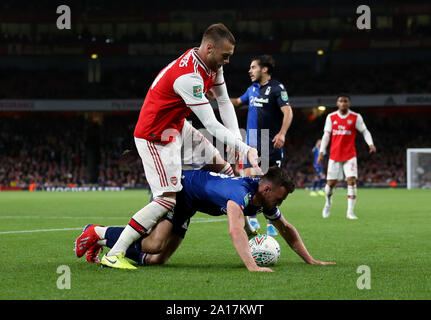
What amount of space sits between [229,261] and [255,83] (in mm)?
3645

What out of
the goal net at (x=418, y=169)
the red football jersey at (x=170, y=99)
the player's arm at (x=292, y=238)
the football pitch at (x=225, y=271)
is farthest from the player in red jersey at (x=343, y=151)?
the goal net at (x=418, y=169)

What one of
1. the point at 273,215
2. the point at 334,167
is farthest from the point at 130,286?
the point at 334,167

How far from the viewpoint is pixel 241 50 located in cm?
4491

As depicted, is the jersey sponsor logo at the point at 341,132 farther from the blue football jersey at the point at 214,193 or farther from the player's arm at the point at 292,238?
the blue football jersey at the point at 214,193

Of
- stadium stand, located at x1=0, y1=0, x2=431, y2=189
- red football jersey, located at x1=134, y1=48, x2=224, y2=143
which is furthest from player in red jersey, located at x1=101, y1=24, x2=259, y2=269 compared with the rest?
stadium stand, located at x1=0, y1=0, x2=431, y2=189

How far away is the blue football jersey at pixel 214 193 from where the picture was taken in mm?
5598

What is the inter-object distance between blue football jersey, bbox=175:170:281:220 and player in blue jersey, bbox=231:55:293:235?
3.01m

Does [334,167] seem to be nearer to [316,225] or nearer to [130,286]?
[316,225]

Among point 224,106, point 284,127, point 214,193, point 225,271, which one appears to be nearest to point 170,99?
point 224,106

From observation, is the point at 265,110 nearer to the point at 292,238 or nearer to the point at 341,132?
the point at 292,238

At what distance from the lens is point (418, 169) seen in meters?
32.4

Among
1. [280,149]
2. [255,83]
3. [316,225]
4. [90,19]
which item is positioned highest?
[90,19]

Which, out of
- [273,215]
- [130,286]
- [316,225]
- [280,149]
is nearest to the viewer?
[130,286]

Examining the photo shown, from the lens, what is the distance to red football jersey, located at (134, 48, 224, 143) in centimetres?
575
